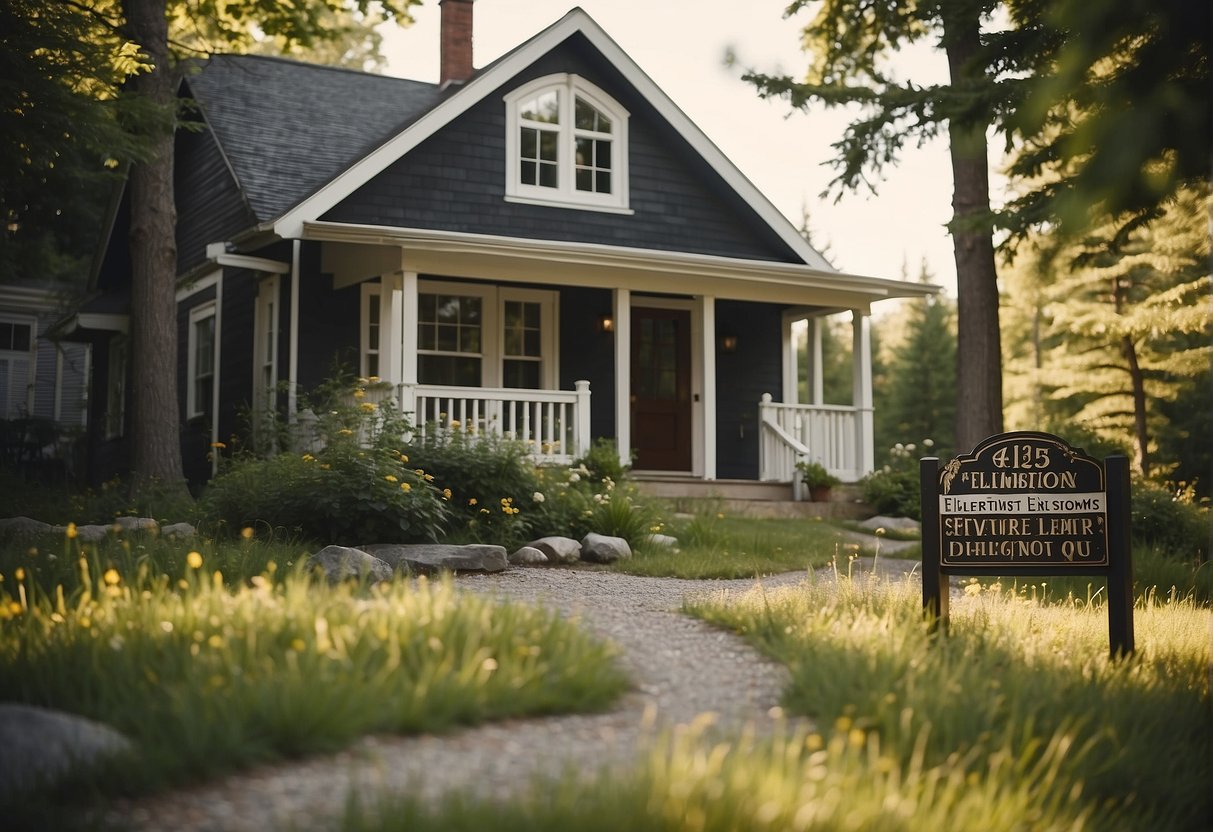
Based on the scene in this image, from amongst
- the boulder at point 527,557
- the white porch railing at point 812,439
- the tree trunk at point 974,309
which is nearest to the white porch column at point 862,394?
the white porch railing at point 812,439

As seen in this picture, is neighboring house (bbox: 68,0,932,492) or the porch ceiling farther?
neighboring house (bbox: 68,0,932,492)

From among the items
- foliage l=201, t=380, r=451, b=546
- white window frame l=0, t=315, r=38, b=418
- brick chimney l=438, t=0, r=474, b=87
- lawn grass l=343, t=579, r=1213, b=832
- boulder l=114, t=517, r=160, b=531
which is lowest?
lawn grass l=343, t=579, r=1213, b=832

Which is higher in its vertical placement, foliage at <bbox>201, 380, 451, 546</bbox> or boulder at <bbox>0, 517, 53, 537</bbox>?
foliage at <bbox>201, 380, 451, 546</bbox>

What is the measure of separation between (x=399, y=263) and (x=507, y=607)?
8576mm

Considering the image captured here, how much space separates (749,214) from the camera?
17219mm

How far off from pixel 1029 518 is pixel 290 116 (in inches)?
543

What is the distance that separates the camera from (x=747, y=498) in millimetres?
15211

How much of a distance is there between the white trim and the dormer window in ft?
1.43

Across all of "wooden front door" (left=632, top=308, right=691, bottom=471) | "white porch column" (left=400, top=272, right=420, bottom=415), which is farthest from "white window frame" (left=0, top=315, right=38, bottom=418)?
"white porch column" (left=400, top=272, right=420, bottom=415)

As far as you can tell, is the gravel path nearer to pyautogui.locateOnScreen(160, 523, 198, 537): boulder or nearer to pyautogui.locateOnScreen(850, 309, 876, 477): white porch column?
pyautogui.locateOnScreen(160, 523, 198, 537): boulder

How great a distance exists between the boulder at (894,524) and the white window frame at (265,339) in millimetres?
7016

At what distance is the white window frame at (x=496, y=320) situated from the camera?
609 inches

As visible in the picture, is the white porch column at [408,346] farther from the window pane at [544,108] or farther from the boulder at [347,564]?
the boulder at [347,564]

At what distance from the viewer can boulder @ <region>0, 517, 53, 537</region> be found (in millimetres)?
8702
